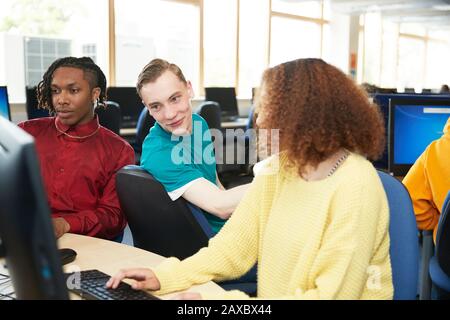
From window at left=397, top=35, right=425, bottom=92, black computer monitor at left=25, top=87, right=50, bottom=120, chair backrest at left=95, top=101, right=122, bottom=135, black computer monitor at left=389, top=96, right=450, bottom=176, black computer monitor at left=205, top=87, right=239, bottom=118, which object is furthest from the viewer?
window at left=397, top=35, right=425, bottom=92

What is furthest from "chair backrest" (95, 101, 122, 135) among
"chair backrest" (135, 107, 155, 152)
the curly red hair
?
the curly red hair

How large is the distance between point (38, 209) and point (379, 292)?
2.54ft

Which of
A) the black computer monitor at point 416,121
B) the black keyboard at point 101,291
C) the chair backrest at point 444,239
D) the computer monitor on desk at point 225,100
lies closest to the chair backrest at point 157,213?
the black keyboard at point 101,291

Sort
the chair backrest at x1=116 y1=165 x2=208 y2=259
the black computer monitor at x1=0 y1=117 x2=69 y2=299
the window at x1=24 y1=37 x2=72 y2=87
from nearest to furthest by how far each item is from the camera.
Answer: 1. the black computer monitor at x1=0 y1=117 x2=69 y2=299
2. the chair backrest at x1=116 y1=165 x2=208 y2=259
3. the window at x1=24 y1=37 x2=72 y2=87

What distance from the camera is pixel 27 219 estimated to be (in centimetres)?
53

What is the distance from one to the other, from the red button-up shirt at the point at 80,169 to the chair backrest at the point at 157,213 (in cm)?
22

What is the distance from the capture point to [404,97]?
2.49 meters

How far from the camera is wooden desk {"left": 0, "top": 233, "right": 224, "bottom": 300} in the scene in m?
1.18

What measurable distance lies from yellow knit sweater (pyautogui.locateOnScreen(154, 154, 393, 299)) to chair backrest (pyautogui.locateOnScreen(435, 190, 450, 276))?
25.0 inches

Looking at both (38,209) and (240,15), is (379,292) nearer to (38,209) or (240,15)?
(38,209)

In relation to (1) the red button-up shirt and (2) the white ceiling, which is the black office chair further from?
(2) the white ceiling

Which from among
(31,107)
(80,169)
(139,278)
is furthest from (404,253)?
(31,107)

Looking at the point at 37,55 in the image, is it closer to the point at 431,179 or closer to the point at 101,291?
the point at 431,179
